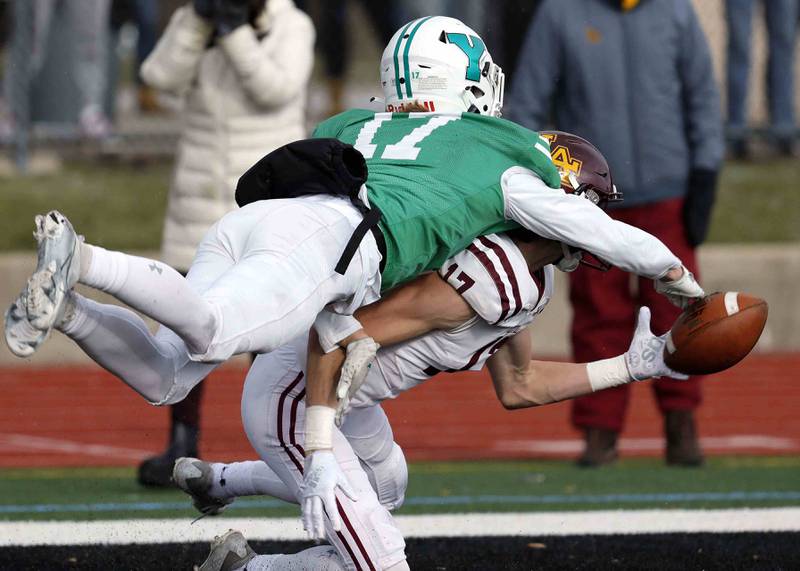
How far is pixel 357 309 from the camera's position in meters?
4.28

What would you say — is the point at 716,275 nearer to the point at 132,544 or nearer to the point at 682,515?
the point at 682,515

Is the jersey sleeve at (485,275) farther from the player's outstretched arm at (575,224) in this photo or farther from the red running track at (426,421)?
the red running track at (426,421)

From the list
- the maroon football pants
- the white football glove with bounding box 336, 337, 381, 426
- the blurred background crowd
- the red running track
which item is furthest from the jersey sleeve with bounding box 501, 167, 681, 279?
the red running track

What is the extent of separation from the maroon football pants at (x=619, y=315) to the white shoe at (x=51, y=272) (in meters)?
3.87

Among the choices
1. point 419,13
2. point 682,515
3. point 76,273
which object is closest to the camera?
point 76,273

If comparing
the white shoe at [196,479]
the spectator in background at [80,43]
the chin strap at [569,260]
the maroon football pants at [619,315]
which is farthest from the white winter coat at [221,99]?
the spectator in background at [80,43]

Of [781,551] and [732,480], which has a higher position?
[781,551]

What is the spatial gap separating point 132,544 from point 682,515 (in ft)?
6.47

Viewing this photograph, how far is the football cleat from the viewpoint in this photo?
353 cm

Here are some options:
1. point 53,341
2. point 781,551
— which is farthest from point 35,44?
point 781,551

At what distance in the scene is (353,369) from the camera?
409 centimetres

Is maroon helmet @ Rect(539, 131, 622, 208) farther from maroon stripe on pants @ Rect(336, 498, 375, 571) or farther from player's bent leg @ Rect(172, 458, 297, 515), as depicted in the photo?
player's bent leg @ Rect(172, 458, 297, 515)

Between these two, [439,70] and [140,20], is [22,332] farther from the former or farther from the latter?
[140,20]

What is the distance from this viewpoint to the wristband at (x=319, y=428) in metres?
4.09
